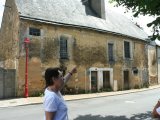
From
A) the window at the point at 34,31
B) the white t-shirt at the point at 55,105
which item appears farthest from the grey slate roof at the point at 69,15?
the white t-shirt at the point at 55,105

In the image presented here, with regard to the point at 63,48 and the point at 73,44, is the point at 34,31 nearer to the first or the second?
the point at 63,48

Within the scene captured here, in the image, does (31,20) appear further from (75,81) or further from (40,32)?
(75,81)

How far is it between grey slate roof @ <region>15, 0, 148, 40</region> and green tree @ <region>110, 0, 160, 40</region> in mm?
10892

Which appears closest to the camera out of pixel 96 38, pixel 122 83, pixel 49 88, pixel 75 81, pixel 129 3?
pixel 49 88

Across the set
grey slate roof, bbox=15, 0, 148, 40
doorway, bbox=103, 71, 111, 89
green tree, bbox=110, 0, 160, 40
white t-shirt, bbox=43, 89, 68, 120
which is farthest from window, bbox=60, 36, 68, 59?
white t-shirt, bbox=43, 89, 68, 120

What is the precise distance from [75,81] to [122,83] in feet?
23.3

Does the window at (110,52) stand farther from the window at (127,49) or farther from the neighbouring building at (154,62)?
the neighbouring building at (154,62)

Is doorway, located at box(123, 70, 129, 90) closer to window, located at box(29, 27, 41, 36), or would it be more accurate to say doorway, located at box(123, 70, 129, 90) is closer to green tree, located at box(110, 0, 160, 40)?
window, located at box(29, 27, 41, 36)

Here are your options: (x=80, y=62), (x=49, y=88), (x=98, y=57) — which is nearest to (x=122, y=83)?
(x=98, y=57)

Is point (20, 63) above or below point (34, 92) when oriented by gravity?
above

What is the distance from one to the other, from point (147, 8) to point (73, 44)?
14.1m

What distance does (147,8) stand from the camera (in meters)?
10.3

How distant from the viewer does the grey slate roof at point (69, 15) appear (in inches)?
865

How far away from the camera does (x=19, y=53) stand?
20469 mm
